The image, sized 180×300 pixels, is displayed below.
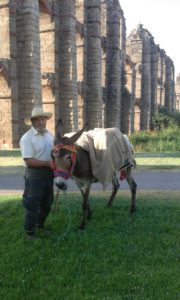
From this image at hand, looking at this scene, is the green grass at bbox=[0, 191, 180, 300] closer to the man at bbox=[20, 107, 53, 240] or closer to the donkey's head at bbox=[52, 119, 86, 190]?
the man at bbox=[20, 107, 53, 240]

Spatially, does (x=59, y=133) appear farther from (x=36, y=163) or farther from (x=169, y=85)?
(x=169, y=85)

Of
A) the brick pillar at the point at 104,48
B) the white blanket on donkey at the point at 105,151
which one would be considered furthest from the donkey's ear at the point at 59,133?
the brick pillar at the point at 104,48

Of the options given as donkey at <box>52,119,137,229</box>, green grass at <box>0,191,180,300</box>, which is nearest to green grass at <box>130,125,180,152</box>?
green grass at <box>0,191,180,300</box>

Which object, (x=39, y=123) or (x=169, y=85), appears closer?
(x=39, y=123)

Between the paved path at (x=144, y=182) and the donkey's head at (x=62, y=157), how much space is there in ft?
13.8

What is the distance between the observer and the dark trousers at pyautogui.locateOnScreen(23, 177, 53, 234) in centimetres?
525

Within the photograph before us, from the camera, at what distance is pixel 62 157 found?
16.4 feet

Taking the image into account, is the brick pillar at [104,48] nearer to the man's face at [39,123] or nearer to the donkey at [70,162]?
the donkey at [70,162]

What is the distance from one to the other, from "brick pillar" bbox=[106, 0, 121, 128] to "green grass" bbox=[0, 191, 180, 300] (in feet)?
87.6

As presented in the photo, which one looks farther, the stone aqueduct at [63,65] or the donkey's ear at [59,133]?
the stone aqueduct at [63,65]

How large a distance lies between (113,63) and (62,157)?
29.7 m

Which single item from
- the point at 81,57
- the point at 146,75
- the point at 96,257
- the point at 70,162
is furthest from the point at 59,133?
the point at 146,75

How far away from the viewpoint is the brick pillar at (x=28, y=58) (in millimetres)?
20500

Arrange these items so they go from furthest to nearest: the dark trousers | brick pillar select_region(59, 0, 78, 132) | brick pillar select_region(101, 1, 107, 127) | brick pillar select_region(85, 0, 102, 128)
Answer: brick pillar select_region(101, 1, 107, 127), brick pillar select_region(85, 0, 102, 128), brick pillar select_region(59, 0, 78, 132), the dark trousers
